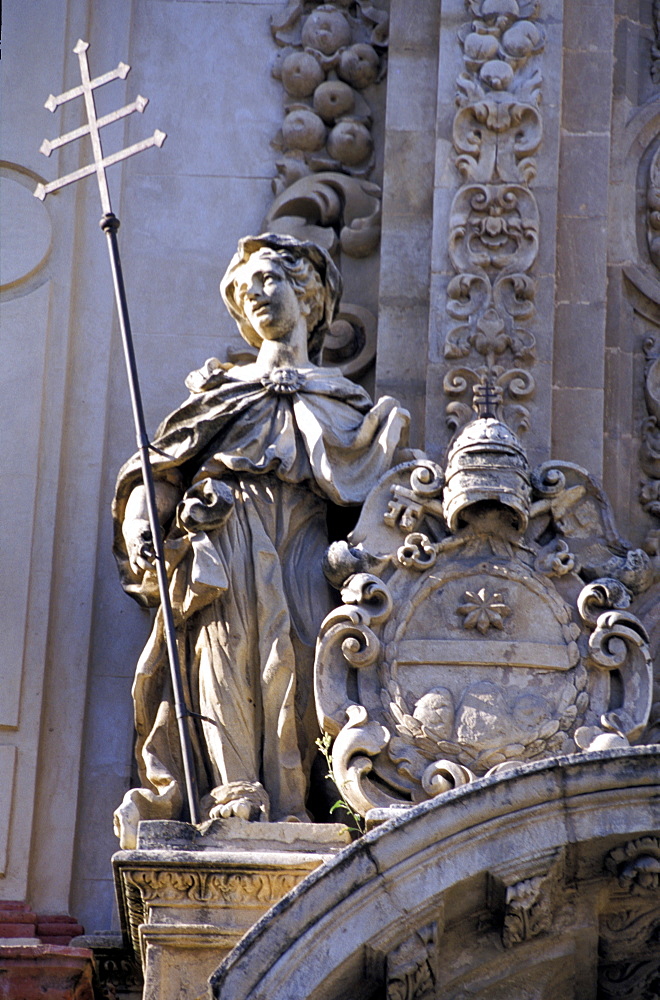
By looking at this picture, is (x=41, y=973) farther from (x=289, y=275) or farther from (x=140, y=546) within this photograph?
(x=289, y=275)

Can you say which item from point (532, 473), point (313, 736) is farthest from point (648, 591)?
point (313, 736)

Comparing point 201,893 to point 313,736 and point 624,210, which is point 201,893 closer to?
point 313,736

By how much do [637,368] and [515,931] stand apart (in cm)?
293

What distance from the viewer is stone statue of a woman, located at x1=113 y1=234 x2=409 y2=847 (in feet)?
29.5

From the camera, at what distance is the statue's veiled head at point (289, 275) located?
32.1 feet

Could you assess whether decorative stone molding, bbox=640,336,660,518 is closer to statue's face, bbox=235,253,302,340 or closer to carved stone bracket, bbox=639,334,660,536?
carved stone bracket, bbox=639,334,660,536

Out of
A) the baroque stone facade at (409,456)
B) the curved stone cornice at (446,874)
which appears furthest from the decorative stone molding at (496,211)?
the curved stone cornice at (446,874)

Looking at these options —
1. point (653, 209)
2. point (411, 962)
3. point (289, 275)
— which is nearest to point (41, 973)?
point (411, 962)

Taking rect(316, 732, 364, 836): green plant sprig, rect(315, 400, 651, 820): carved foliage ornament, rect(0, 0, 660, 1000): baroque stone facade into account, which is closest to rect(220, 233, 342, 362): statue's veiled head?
rect(0, 0, 660, 1000): baroque stone facade

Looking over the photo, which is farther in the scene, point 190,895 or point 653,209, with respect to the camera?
point 653,209

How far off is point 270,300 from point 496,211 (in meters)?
1.15

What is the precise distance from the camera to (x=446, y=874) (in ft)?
26.3

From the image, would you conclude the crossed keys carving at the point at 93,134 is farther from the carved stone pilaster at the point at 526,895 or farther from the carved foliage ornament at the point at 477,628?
the carved stone pilaster at the point at 526,895

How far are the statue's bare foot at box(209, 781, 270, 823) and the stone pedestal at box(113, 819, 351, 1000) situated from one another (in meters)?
0.20
